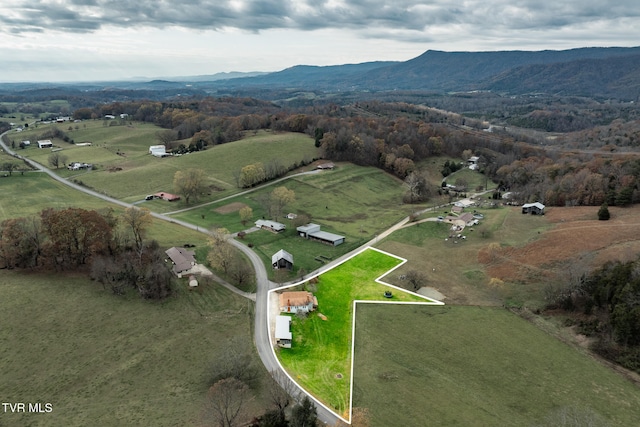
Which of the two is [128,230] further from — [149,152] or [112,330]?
[149,152]

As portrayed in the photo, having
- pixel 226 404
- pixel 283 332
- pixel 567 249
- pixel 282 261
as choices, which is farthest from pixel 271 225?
pixel 567 249

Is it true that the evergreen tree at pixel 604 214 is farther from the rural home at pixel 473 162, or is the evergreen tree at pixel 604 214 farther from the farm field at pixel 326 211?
the rural home at pixel 473 162

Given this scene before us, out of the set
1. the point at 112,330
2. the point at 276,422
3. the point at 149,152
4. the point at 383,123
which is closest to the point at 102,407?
the point at 112,330

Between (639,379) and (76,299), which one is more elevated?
(76,299)

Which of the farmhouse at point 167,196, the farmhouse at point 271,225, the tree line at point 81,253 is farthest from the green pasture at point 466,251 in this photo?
the farmhouse at point 167,196

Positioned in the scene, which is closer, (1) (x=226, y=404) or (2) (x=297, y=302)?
(1) (x=226, y=404)

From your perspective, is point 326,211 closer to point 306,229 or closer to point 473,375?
point 306,229

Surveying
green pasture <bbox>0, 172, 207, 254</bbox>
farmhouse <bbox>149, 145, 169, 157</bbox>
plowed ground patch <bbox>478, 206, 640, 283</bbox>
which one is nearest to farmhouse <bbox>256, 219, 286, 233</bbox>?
green pasture <bbox>0, 172, 207, 254</bbox>
